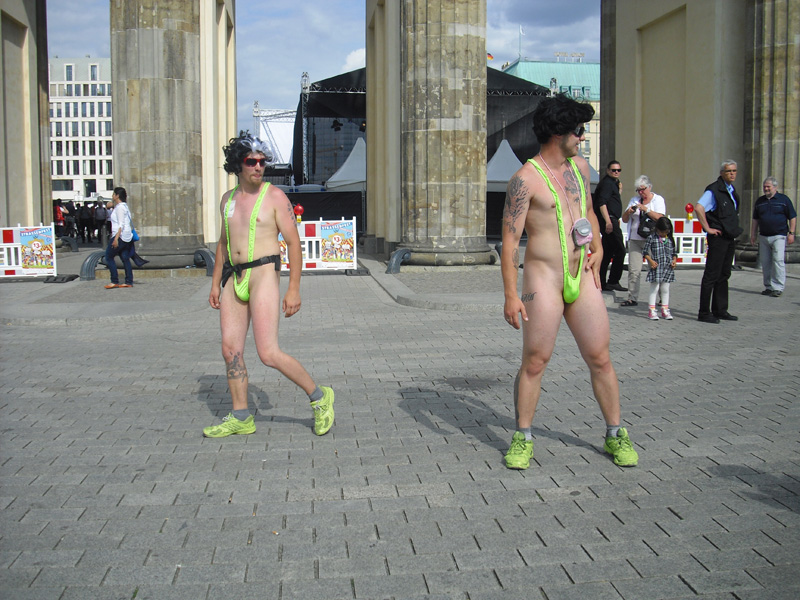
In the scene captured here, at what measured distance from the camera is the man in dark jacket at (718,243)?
10594 mm

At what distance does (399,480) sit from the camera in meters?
4.61

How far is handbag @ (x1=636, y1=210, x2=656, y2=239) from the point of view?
11.4 m

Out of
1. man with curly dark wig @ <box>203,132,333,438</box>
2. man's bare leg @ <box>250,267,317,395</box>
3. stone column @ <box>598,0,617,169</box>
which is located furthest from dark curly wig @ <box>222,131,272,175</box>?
stone column @ <box>598,0,617,169</box>

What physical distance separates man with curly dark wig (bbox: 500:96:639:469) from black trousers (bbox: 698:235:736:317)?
6.27 m

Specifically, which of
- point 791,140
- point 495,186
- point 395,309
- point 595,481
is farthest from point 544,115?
point 495,186

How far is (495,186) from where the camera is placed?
33188mm

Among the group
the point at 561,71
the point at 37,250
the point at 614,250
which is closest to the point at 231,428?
the point at 614,250

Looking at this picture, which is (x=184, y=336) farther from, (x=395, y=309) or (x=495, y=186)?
(x=495, y=186)

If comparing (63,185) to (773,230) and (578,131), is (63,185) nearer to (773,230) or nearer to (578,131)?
(773,230)

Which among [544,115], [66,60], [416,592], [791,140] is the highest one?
[66,60]

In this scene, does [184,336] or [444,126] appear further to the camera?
[444,126]

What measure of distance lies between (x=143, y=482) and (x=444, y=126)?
13.9 metres

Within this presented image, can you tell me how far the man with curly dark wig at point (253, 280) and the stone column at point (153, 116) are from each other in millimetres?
12205

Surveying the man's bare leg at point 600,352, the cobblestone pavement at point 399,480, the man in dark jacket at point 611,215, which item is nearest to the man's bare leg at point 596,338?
the man's bare leg at point 600,352
